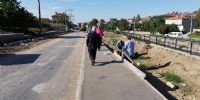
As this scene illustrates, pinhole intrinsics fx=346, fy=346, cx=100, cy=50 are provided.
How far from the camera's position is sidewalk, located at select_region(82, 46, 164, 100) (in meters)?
8.66

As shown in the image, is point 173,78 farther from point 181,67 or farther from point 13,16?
point 13,16

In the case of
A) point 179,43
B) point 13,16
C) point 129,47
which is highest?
point 13,16

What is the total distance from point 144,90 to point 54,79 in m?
3.92

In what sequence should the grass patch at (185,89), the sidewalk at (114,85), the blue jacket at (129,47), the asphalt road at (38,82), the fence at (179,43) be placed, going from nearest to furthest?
1. the sidewalk at (114,85)
2. the asphalt road at (38,82)
3. the grass patch at (185,89)
4. the blue jacket at (129,47)
5. the fence at (179,43)

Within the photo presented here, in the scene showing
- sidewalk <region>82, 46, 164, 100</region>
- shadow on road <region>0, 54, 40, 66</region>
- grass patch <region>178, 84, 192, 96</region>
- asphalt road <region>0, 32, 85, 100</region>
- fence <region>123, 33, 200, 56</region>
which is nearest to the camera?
sidewalk <region>82, 46, 164, 100</region>

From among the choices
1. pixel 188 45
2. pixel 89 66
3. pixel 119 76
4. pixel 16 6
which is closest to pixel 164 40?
pixel 188 45

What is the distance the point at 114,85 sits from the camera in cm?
1020

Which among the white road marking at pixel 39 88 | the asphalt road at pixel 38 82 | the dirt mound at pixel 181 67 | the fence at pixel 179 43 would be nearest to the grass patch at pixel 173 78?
the dirt mound at pixel 181 67

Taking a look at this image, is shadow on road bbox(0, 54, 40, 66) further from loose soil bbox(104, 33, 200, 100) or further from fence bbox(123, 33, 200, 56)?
fence bbox(123, 33, 200, 56)

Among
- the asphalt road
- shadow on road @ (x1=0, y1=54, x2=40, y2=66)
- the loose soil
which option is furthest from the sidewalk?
shadow on road @ (x1=0, y1=54, x2=40, y2=66)

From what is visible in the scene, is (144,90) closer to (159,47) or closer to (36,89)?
(36,89)

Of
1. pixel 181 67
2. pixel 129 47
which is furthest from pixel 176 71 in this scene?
pixel 129 47

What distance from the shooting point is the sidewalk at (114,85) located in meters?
8.66

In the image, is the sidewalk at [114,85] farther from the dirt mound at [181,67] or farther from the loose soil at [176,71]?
the dirt mound at [181,67]
